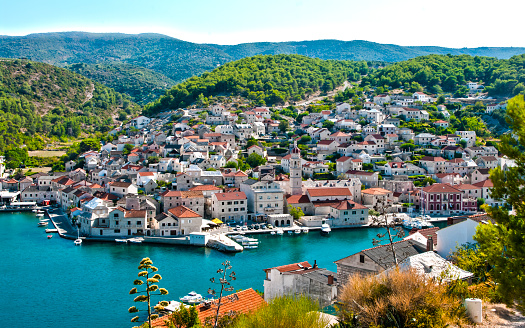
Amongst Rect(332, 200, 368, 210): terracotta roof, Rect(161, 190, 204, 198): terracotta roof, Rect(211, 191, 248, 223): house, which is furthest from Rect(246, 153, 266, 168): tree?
Rect(332, 200, 368, 210): terracotta roof

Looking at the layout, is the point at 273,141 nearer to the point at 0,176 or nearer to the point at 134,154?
the point at 134,154

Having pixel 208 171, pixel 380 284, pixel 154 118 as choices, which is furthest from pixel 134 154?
pixel 380 284

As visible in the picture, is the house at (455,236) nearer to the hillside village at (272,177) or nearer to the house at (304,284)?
the hillside village at (272,177)

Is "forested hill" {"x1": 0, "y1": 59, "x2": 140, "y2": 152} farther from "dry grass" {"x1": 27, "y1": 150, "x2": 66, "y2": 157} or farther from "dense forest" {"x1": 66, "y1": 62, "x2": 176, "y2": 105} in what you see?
"dense forest" {"x1": 66, "y1": 62, "x2": 176, "y2": 105}

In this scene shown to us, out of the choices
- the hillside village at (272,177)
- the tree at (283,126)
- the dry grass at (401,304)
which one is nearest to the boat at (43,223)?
the hillside village at (272,177)

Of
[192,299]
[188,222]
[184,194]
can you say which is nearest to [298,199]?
[184,194]

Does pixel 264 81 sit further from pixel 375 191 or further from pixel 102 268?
pixel 102 268
